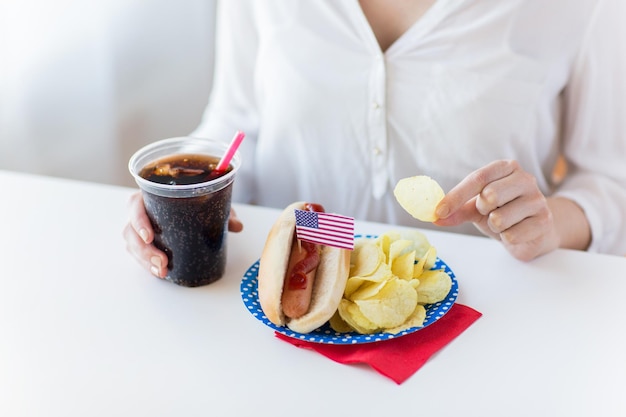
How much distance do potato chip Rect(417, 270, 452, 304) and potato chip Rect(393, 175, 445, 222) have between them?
9cm

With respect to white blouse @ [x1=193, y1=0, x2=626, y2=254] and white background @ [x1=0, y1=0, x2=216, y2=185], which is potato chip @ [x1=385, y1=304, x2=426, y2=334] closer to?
white blouse @ [x1=193, y1=0, x2=626, y2=254]

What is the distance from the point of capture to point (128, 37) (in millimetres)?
2516

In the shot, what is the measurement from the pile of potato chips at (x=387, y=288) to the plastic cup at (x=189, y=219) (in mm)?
219

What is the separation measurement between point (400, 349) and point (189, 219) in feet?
1.20

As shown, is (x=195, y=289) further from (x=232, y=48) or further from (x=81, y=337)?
(x=232, y=48)

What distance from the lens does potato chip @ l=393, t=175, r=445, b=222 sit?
104 cm

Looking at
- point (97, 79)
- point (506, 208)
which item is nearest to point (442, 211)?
point (506, 208)

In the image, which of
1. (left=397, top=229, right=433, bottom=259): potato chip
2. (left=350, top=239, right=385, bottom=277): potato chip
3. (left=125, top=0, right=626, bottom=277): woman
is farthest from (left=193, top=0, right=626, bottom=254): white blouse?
(left=350, top=239, right=385, bottom=277): potato chip

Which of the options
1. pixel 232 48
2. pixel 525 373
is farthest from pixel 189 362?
pixel 232 48

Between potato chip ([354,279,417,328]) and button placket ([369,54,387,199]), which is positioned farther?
button placket ([369,54,387,199])

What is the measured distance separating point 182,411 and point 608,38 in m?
1.06

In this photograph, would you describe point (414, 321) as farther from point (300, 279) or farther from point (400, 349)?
point (300, 279)

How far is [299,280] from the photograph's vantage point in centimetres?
100

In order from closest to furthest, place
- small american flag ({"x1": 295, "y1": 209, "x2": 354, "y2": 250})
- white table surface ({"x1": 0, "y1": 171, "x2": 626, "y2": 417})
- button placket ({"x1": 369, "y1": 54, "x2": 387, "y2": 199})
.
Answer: white table surface ({"x1": 0, "y1": 171, "x2": 626, "y2": 417}), small american flag ({"x1": 295, "y1": 209, "x2": 354, "y2": 250}), button placket ({"x1": 369, "y1": 54, "x2": 387, "y2": 199})
